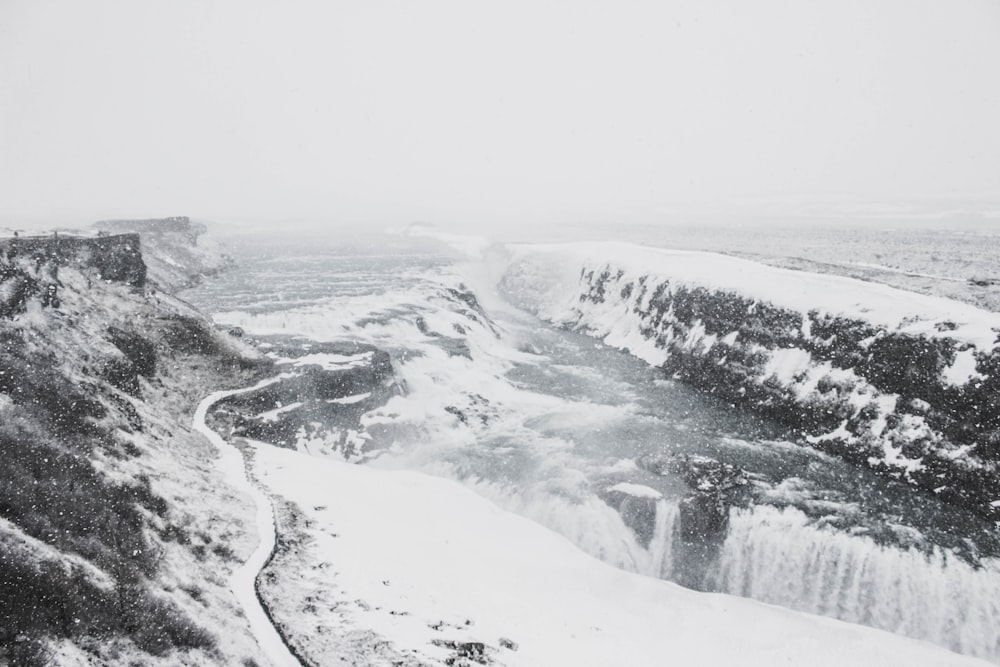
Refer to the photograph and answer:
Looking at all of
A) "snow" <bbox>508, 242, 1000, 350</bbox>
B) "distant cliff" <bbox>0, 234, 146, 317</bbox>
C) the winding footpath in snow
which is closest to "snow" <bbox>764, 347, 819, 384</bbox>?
"snow" <bbox>508, 242, 1000, 350</bbox>

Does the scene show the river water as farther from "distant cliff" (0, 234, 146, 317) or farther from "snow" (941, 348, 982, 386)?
"distant cliff" (0, 234, 146, 317)

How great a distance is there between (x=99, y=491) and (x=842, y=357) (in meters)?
28.3

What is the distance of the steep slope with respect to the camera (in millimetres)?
8961

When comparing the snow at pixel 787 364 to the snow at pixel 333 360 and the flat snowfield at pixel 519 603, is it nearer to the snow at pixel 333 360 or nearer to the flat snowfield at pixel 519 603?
the flat snowfield at pixel 519 603

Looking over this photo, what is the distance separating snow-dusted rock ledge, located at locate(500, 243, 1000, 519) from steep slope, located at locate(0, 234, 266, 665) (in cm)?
2233

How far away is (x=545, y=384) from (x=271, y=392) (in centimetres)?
1498

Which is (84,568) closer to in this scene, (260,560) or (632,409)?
(260,560)

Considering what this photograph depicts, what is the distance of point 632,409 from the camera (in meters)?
28.2

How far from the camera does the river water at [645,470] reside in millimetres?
15852

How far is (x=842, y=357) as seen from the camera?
84.9ft

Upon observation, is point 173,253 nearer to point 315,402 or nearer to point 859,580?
point 315,402

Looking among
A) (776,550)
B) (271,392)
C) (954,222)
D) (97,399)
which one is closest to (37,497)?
(97,399)

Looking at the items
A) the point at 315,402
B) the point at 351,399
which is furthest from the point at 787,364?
the point at 315,402

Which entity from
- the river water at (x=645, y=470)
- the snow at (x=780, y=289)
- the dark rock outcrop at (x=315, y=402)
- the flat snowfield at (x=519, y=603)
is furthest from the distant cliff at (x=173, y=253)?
the flat snowfield at (x=519, y=603)
